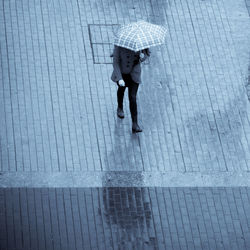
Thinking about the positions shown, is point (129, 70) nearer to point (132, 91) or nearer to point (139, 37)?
point (132, 91)

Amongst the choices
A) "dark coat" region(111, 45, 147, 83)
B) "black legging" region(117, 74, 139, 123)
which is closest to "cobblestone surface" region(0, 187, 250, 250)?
"black legging" region(117, 74, 139, 123)

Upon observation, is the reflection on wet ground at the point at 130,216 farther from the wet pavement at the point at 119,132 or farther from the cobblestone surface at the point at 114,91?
the cobblestone surface at the point at 114,91

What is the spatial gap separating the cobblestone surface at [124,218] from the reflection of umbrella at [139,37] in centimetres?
217

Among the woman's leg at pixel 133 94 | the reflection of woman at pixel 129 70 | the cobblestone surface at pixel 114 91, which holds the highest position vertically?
the reflection of woman at pixel 129 70

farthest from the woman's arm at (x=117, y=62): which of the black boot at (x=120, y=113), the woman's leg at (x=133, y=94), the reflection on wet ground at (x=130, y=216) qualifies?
the reflection on wet ground at (x=130, y=216)

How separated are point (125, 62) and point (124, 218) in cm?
245

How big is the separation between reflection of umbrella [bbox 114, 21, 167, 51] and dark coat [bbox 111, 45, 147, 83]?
28 cm

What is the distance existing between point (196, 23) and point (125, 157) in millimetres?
4085

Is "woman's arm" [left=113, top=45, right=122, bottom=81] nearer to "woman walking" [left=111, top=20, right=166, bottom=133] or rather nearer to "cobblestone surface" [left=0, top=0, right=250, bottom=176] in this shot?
"woman walking" [left=111, top=20, right=166, bottom=133]

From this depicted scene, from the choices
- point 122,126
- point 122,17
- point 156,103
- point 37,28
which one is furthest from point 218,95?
point 37,28

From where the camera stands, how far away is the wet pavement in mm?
9508

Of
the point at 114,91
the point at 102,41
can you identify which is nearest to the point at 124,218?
the point at 114,91

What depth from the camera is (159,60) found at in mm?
12570

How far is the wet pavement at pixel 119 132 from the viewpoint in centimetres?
951
